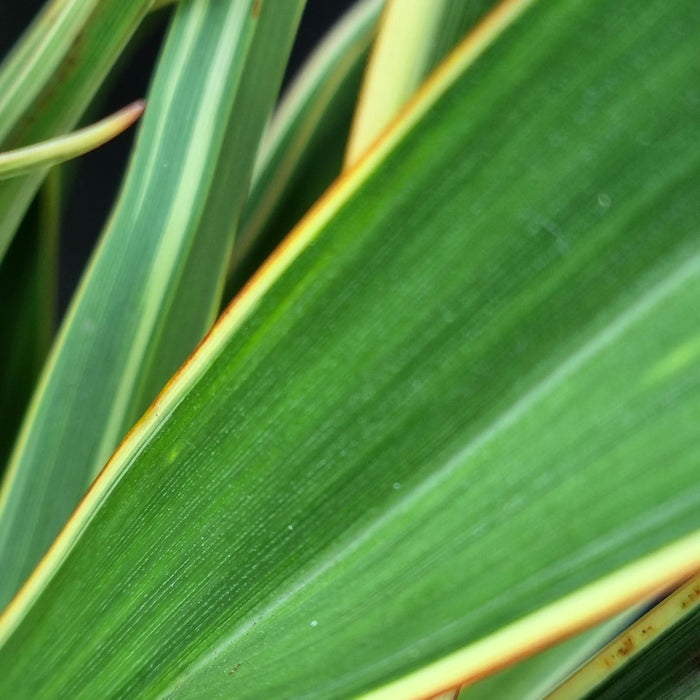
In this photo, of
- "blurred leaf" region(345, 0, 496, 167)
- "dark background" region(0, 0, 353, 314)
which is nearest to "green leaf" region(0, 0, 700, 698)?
"blurred leaf" region(345, 0, 496, 167)

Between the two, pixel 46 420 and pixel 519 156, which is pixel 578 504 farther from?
pixel 46 420

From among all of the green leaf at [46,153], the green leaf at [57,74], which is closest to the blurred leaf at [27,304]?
the green leaf at [57,74]

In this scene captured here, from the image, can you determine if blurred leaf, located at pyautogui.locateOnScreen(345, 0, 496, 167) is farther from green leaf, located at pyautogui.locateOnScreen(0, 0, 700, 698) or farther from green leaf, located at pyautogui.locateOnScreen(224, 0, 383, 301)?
green leaf, located at pyautogui.locateOnScreen(224, 0, 383, 301)

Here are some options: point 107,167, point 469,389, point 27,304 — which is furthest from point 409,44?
point 107,167

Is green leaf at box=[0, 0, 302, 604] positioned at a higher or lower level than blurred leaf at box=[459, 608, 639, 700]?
higher

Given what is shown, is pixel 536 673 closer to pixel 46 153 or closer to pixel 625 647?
pixel 625 647
